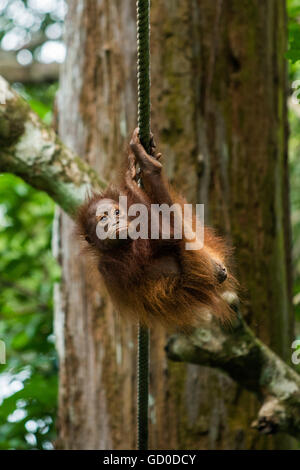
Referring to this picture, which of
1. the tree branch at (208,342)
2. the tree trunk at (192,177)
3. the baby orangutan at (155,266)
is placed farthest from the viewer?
the tree trunk at (192,177)

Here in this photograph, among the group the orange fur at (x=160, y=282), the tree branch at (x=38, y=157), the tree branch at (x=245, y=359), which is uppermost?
the tree branch at (x=38, y=157)

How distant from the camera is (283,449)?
10.2 ft

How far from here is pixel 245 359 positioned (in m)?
2.53

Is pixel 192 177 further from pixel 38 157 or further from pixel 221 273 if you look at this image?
pixel 221 273

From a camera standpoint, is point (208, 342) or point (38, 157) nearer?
point (208, 342)

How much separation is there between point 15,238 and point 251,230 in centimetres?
216

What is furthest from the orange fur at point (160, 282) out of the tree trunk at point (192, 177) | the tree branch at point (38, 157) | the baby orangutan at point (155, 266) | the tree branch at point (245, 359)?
the tree trunk at point (192, 177)

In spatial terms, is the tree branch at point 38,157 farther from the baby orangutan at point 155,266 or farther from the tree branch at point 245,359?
the tree branch at point 245,359

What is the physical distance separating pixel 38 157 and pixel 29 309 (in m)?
1.74

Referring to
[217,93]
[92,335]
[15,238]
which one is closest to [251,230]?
[217,93]

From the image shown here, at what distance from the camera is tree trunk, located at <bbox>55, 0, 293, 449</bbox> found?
9.93 feet

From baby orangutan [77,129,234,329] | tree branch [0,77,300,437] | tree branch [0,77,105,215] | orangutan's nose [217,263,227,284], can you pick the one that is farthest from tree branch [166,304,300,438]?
tree branch [0,77,105,215]

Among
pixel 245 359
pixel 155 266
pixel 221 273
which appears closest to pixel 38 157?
pixel 155 266

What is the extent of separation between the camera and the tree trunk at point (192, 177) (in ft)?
9.93
